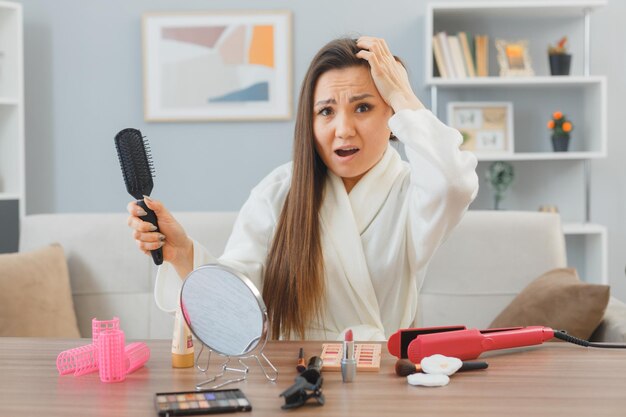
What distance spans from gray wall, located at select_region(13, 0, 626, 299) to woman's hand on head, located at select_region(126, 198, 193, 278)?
2.46m

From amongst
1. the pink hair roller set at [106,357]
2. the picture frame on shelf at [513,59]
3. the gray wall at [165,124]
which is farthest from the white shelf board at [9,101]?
the pink hair roller set at [106,357]

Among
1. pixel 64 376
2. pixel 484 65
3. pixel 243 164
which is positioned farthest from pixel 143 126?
pixel 64 376

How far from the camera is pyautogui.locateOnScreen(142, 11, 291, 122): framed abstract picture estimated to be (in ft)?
12.9

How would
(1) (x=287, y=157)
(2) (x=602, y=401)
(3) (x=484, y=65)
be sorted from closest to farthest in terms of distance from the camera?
(2) (x=602, y=401) → (3) (x=484, y=65) → (1) (x=287, y=157)

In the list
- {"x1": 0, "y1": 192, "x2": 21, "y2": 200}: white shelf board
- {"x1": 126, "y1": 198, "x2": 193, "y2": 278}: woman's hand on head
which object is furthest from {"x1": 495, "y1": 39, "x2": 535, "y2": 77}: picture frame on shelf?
{"x1": 126, "y1": 198, "x2": 193, "y2": 278}: woman's hand on head

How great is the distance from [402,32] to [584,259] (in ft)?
4.71

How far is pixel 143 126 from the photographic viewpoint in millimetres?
4023

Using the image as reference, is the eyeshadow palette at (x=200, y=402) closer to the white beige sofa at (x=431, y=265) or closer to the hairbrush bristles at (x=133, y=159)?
the hairbrush bristles at (x=133, y=159)

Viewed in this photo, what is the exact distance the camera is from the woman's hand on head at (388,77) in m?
1.67

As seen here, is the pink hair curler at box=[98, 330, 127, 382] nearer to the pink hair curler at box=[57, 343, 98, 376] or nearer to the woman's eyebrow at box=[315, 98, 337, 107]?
the pink hair curler at box=[57, 343, 98, 376]

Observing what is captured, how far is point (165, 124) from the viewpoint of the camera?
4004 mm

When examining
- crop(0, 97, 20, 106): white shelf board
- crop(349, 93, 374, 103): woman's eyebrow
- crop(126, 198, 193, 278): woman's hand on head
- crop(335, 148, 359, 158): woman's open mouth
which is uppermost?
crop(0, 97, 20, 106): white shelf board

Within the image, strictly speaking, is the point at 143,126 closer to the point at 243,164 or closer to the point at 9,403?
the point at 243,164

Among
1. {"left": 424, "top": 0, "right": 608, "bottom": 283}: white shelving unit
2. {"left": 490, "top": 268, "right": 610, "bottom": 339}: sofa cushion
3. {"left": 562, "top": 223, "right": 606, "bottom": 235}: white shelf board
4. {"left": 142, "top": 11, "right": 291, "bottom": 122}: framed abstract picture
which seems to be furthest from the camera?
{"left": 142, "top": 11, "right": 291, "bottom": 122}: framed abstract picture
